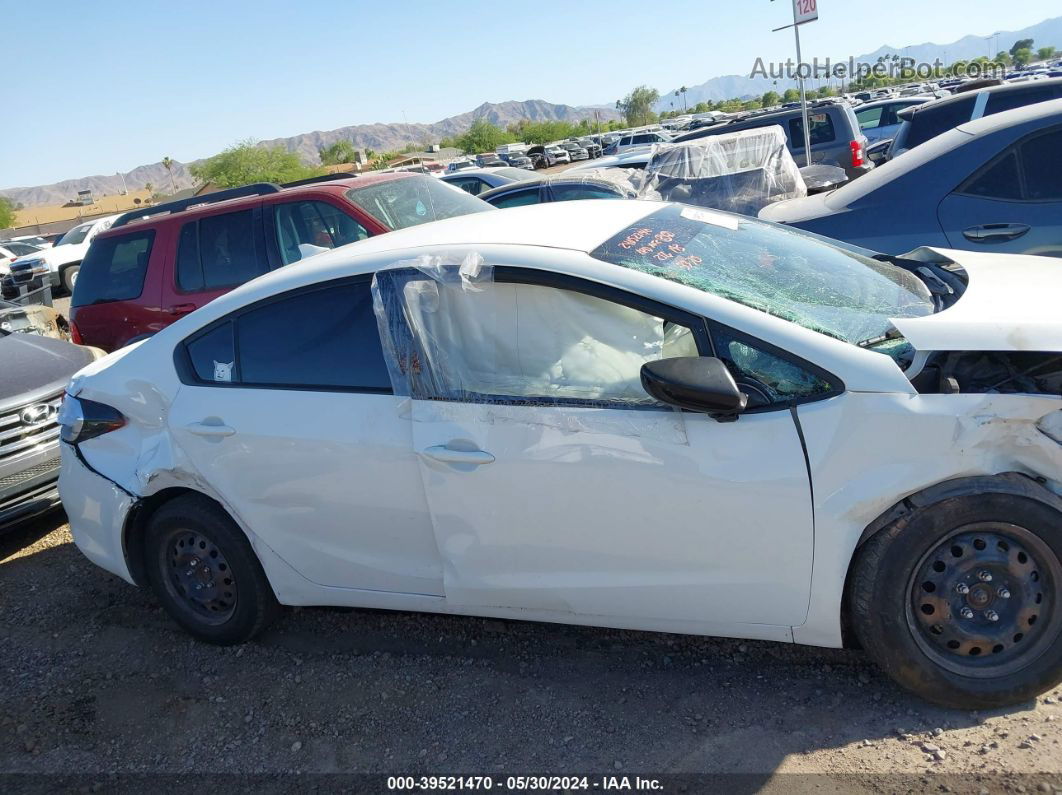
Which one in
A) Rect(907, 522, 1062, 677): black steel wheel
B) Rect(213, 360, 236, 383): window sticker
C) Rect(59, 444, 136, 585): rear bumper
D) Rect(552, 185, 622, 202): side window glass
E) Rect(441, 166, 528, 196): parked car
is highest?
Rect(441, 166, 528, 196): parked car

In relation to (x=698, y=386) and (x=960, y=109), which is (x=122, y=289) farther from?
(x=960, y=109)

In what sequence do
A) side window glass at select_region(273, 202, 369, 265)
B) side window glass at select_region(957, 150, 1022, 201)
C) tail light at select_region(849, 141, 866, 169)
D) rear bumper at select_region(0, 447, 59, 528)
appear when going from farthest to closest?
tail light at select_region(849, 141, 866, 169) < side window glass at select_region(273, 202, 369, 265) < rear bumper at select_region(0, 447, 59, 528) < side window glass at select_region(957, 150, 1022, 201)

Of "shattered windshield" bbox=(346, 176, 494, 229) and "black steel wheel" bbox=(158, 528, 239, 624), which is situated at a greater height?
"shattered windshield" bbox=(346, 176, 494, 229)

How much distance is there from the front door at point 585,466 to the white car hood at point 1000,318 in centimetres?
55

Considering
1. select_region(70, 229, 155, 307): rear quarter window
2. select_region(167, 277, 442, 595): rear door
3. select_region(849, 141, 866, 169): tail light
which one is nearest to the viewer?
select_region(167, 277, 442, 595): rear door

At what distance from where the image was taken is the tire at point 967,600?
2508 mm

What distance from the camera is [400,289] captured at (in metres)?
3.11

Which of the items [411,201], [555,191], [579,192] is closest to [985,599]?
[411,201]

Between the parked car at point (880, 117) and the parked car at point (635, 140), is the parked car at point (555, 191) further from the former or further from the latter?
the parked car at point (635, 140)

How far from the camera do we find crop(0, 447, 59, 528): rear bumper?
194 inches

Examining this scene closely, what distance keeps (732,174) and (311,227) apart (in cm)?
451

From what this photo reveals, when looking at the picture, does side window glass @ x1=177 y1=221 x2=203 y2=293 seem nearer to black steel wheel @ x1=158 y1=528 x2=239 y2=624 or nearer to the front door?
black steel wheel @ x1=158 y1=528 x2=239 y2=624

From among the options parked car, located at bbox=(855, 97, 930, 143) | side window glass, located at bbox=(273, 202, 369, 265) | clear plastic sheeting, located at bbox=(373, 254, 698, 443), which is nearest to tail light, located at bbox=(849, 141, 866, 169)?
parked car, located at bbox=(855, 97, 930, 143)

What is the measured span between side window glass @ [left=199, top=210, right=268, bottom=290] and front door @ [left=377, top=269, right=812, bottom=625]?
3716mm
